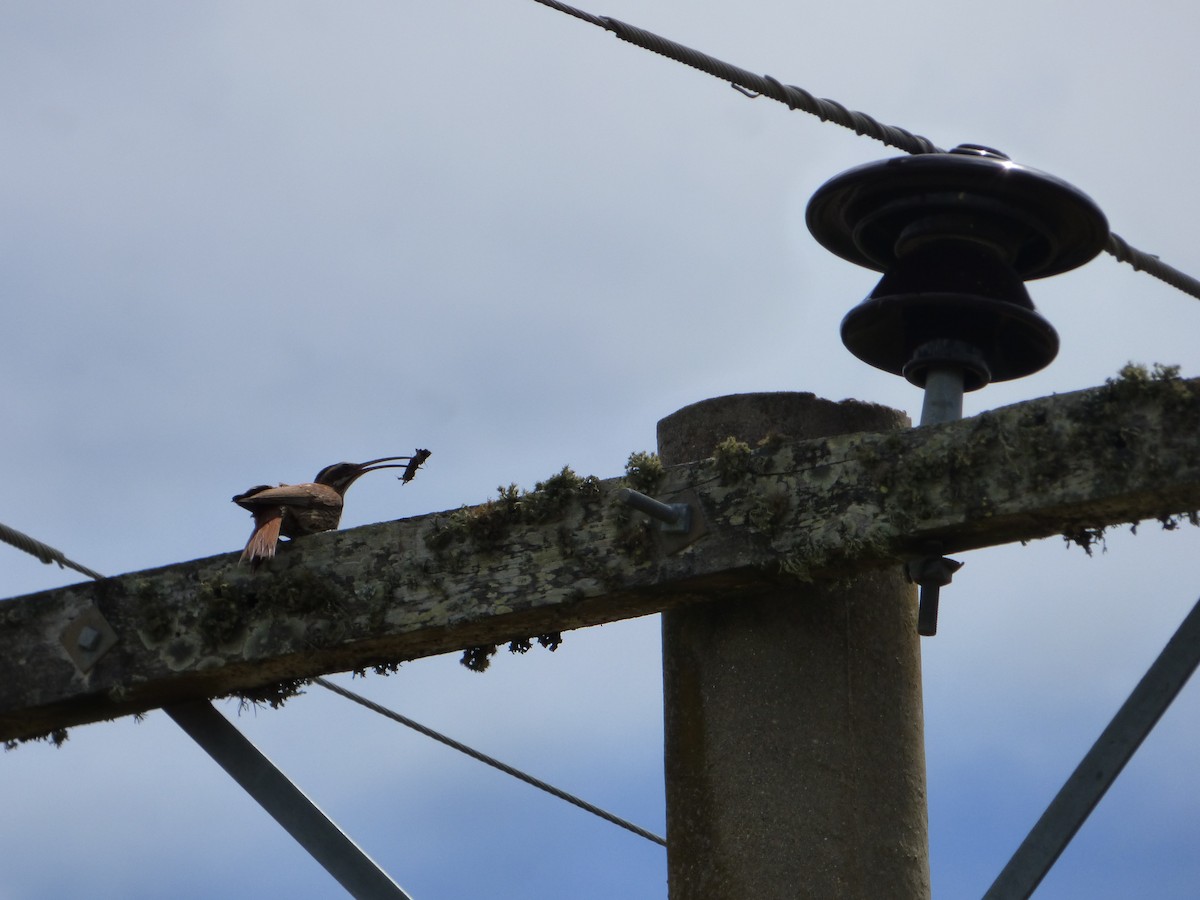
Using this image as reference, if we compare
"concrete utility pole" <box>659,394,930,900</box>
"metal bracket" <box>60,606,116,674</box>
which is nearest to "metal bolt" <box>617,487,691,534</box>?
"concrete utility pole" <box>659,394,930,900</box>

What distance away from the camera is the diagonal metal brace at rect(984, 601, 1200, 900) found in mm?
3156

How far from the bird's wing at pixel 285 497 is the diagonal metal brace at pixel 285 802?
0.56 meters

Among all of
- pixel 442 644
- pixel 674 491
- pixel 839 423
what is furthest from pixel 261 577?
pixel 839 423

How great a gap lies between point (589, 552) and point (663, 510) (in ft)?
0.70

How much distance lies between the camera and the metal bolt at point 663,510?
3.48m

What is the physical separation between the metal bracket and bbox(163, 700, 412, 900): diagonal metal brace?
203mm

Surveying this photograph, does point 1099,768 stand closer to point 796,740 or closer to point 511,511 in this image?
point 796,740

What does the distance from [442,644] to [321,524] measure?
0.82 metres

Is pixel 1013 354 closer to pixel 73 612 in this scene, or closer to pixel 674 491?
pixel 674 491

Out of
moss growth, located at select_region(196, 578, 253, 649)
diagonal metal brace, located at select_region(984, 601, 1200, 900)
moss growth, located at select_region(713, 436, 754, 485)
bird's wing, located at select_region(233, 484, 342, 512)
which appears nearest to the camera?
diagonal metal brace, located at select_region(984, 601, 1200, 900)

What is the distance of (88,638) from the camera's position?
4.00 metres

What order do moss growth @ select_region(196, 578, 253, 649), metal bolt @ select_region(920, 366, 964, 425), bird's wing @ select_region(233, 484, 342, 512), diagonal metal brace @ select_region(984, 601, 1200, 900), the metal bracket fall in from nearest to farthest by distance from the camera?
diagonal metal brace @ select_region(984, 601, 1200, 900)
metal bolt @ select_region(920, 366, 964, 425)
moss growth @ select_region(196, 578, 253, 649)
the metal bracket
bird's wing @ select_region(233, 484, 342, 512)

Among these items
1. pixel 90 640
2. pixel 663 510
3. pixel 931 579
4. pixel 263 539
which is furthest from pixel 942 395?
pixel 90 640

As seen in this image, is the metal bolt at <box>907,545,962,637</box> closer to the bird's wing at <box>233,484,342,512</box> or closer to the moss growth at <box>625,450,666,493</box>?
the moss growth at <box>625,450,666,493</box>
